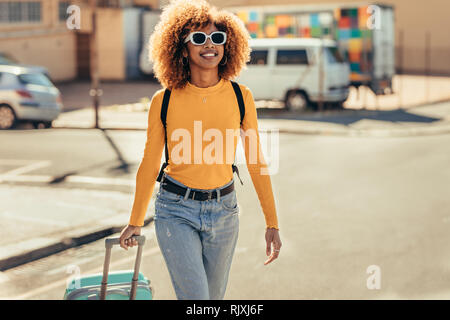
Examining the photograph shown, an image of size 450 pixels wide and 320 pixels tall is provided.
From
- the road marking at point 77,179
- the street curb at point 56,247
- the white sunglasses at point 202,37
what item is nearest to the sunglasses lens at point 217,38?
the white sunglasses at point 202,37

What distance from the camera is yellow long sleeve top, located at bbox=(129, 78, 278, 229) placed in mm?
3674

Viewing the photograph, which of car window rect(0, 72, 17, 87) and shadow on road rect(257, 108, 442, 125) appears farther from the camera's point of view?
shadow on road rect(257, 108, 442, 125)

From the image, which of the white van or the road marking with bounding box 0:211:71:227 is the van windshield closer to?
the white van

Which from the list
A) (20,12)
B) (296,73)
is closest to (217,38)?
(296,73)

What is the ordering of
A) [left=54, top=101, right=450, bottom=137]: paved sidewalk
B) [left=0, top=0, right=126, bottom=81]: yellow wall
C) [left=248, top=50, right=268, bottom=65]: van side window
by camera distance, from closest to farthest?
[left=54, top=101, right=450, bottom=137]: paved sidewalk → [left=248, top=50, right=268, bottom=65]: van side window → [left=0, top=0, right=126, bottom=81]: yellow wall

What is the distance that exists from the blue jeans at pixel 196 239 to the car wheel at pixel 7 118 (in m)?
14.6

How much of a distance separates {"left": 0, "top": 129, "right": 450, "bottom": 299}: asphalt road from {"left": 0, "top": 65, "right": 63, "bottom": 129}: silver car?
8.89ft

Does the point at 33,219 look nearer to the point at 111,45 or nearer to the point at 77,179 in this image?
the point at 77,179

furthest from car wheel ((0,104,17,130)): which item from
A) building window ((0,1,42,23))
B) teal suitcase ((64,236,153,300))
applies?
teal suitcase ((64,236,153,300))

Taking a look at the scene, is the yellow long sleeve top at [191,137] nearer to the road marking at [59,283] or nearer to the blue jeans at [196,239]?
the blue jeans at [196,239]

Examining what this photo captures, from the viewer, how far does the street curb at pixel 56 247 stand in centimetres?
711

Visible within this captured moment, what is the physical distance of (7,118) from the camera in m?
17.7
